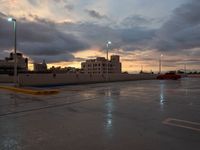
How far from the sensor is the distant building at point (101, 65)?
12044 centimetres

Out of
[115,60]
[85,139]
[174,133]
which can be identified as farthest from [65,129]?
[115,60]

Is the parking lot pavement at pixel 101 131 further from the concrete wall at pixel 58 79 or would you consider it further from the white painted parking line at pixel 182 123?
the concrete wall at pixel 58 79

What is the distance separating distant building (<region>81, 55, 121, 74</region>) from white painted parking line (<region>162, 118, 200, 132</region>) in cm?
10162

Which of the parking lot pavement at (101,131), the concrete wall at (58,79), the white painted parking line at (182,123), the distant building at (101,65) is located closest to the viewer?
the parking lot pavement at (101,131)

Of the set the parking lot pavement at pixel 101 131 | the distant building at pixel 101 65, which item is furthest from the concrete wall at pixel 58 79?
the distant building at pixel 101 65

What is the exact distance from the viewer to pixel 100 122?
23.7 feet

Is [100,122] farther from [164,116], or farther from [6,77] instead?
[6,77]

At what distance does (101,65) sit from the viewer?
12006 cm

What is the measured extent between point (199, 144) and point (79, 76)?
1252 inches

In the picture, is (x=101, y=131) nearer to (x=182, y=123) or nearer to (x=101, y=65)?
(x=182, y=123)

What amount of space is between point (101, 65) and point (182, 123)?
113233 millimetres

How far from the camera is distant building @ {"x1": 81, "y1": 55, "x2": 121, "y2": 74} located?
120m

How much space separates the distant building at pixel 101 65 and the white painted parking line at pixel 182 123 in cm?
10162

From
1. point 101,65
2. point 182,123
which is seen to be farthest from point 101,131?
point 101,65
